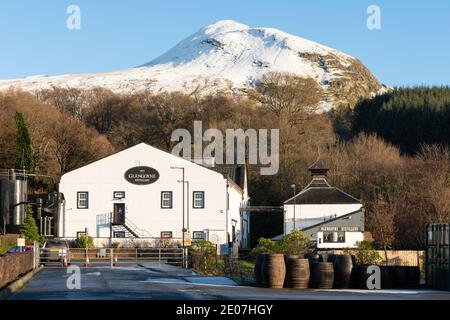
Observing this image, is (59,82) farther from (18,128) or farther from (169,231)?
(169,231)

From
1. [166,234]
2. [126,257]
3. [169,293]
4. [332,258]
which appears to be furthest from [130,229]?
[169,293]

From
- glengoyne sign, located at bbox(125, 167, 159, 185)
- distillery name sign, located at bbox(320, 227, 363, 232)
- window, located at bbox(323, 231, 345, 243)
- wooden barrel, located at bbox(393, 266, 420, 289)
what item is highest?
glengoyne sign, located at bbox(125, 167, 159, 185)

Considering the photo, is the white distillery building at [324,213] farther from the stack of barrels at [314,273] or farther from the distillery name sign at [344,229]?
the stack of barrels at [314,273]

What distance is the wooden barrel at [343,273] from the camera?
32406 mm

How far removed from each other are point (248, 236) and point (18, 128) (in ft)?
88.2

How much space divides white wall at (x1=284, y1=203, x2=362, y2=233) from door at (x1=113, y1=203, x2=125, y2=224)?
16.9 meters

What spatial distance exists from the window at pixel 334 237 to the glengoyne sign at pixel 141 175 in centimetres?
1758

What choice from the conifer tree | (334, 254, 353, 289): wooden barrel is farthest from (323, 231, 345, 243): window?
(334, 254, 353, 289): wooden barrel

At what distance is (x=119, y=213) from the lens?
84.0 m

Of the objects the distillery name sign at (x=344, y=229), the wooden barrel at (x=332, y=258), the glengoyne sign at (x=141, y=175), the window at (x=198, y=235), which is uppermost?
the glengoyne sign at (x=141, y=175)

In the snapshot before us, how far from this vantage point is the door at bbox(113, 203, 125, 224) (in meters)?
83.7

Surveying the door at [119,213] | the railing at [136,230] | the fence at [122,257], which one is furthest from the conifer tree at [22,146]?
the fence at [122,257]

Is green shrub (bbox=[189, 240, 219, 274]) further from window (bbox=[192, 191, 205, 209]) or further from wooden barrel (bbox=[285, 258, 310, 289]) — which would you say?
window (bbox=[192, 191, 205, 209])

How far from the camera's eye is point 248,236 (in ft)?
327
